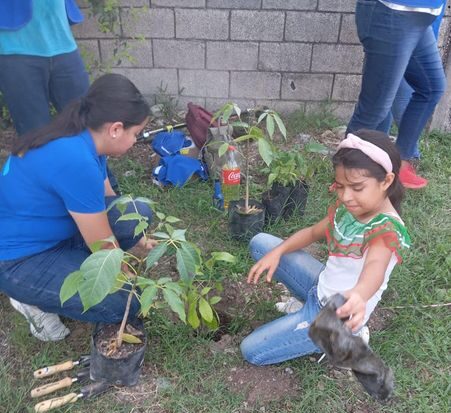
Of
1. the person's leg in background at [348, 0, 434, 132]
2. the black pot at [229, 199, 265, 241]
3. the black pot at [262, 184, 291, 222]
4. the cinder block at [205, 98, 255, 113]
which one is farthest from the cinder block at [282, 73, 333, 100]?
the black pot at [229, 199, 265, 241]

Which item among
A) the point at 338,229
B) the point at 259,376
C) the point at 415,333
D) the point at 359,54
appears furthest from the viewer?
the point at 359,54

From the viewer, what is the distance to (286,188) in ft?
8.29

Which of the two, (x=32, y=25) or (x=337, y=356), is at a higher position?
(x=32, y=25)

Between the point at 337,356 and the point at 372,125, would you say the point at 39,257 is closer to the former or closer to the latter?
the point at 337,356

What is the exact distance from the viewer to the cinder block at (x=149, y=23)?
11.1 ft

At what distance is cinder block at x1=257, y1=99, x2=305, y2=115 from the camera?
376cm

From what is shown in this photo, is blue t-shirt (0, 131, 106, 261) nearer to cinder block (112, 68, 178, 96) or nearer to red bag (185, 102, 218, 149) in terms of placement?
red bag (185, 102, 218, 149)

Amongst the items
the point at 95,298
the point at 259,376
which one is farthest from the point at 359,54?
the point at 95,298

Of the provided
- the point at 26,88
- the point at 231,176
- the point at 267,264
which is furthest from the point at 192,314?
the point at 26,88

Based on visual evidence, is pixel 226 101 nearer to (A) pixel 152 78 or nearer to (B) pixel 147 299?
(A) pixel 152 78

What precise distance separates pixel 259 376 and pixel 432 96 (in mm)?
1880

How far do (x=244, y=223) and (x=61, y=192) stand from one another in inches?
39.5

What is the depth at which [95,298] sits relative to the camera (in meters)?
1.26

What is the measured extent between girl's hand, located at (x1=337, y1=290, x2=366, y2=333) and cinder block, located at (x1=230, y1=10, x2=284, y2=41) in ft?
8.71
